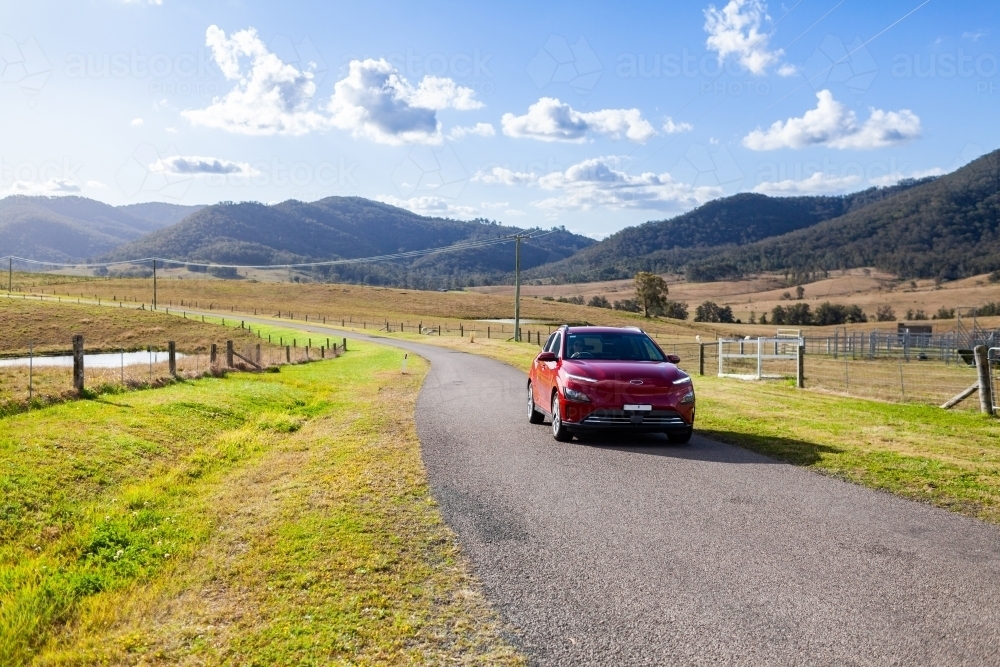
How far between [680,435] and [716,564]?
20.7 ft

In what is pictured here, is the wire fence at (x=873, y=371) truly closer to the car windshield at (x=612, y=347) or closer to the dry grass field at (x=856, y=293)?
the car windshield at (x=612, y=347)

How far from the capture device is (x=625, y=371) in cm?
1194

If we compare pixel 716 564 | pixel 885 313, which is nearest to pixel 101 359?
pixel 716 564

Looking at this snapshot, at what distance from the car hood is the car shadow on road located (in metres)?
1.02

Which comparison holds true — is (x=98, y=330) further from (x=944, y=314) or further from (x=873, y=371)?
(x=944, y=314)

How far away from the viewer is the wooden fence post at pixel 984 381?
14.7 metres

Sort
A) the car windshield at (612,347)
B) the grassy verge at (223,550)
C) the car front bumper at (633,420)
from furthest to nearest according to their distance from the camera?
the car windshield at (612,347), the car front bumper at (633,420), the grassy verge at (223,550)

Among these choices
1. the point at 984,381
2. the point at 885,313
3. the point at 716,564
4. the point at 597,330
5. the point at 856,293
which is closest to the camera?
the point at 716,564

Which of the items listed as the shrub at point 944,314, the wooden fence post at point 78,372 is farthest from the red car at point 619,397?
the shrub at point 944,314

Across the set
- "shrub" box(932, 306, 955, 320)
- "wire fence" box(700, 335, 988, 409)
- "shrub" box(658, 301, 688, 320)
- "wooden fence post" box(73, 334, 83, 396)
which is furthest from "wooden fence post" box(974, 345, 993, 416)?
"shrub" box(658, 301, 688, 320)

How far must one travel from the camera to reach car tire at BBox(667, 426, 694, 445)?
11878 mm

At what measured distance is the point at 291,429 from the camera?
15188 millimetres

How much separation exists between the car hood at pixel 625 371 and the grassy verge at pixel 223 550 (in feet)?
9.32

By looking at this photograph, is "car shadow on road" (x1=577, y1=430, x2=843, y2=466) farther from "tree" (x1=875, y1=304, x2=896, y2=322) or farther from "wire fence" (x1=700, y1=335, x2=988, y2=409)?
"tree" (x1=875, y1=304, x2=896, y2=322)
